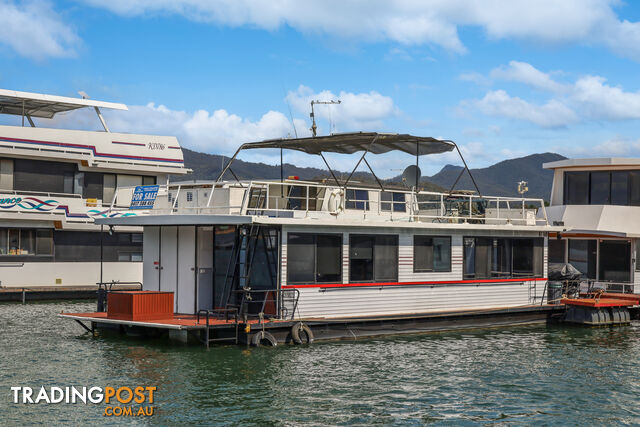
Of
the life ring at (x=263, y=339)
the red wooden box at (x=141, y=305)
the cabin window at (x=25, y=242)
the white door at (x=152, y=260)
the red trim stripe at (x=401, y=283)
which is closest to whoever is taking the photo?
the life ring at (x=263, y=339)

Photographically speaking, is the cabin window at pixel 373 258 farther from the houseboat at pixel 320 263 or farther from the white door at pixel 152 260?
the white door at pixel 152 260

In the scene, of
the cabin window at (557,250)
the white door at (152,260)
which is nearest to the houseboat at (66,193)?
the white door at (152,260)

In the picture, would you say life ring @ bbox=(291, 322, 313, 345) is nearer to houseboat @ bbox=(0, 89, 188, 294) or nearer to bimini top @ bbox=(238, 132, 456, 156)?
bimini top @ bbox=(238, 132, 456, 156)

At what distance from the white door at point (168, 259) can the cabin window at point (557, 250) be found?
48.6ft

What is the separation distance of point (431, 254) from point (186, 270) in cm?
681

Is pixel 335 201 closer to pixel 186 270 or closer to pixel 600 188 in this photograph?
pixel 186 270

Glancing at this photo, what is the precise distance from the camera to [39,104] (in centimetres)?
3416

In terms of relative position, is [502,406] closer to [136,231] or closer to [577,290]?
[577,290]

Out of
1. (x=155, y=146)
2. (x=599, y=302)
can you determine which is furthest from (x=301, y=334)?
(x=155, y=146)

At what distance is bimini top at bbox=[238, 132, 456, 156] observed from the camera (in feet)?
67.4

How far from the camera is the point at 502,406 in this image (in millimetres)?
13391

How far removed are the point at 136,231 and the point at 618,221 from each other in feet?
64.5

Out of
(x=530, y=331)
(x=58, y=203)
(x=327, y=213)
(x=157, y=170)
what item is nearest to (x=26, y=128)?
(x=58, y=203)

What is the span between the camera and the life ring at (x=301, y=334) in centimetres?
1789
